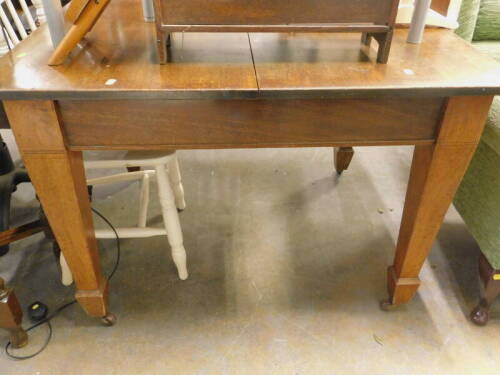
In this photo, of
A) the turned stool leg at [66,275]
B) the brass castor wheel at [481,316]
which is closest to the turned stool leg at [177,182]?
the turned stool leg at [66,275]

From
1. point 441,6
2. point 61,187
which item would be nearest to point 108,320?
point 61,187

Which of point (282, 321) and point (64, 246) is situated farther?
point (282, 321)

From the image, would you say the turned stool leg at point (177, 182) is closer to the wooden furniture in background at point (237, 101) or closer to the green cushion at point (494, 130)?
the wooden furniture in background at point (237, 101)

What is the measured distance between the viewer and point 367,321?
1219mm

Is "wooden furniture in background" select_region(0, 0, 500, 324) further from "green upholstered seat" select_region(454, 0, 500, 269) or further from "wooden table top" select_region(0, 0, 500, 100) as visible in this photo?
"green upholstered seat" select_region(454, 0, 500, 269)

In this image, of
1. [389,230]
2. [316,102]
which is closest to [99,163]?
[316,102]

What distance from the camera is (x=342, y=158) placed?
1768 mm

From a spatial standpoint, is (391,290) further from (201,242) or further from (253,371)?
(201,242)

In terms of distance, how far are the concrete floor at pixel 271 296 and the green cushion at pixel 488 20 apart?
26.1 inches

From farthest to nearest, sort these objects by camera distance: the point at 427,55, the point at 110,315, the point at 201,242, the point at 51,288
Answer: the point at 201,242, the point at 51,288, the point at 110,315, the point at 427,55

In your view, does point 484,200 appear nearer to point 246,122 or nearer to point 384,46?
point 384,46

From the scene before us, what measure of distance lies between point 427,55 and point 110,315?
1.08 meters

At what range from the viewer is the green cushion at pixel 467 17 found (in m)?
1.36

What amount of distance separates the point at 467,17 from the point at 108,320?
1.48 meters
